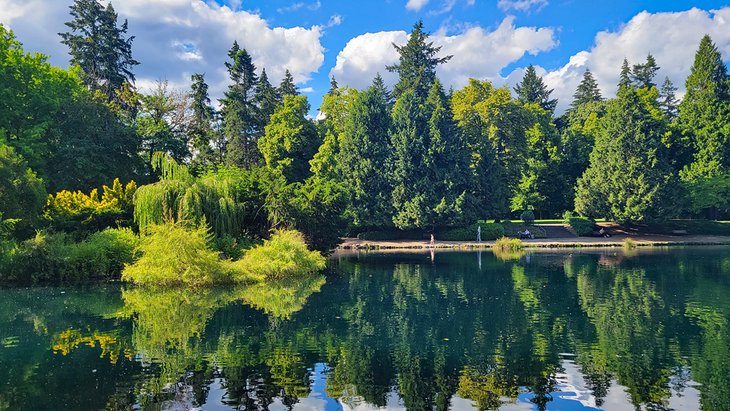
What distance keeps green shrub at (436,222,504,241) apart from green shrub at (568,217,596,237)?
802 centimetres

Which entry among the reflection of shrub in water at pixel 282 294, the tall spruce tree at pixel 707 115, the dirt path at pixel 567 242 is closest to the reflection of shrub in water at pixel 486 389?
the reflection of shrub in water at pixel 282 294

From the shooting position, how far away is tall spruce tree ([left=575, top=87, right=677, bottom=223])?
171 feet

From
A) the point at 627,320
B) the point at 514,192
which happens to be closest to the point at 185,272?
the point at 627,320

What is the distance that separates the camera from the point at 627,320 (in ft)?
55.6

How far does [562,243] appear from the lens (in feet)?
157

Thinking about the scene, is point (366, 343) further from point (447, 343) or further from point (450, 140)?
point (450, 140)

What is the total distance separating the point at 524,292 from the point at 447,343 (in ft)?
31.4

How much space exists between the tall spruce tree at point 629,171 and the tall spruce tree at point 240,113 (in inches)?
1482

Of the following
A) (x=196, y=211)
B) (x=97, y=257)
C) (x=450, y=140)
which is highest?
(x=450, y=140)

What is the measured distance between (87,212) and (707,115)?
61.4m

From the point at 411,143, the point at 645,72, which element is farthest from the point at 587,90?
the point at 411,143

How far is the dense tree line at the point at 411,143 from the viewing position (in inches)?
1700

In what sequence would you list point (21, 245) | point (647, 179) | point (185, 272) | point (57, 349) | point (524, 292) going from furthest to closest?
point (647, 179)
point (21, 245)
point (185, 272)
point (524, 292)
point (57, 349)

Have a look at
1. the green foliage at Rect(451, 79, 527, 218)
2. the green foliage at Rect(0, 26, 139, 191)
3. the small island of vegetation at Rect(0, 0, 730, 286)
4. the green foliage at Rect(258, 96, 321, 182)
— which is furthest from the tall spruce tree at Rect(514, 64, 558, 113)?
the green foliage at Rect(0, 26, 139, 191)
